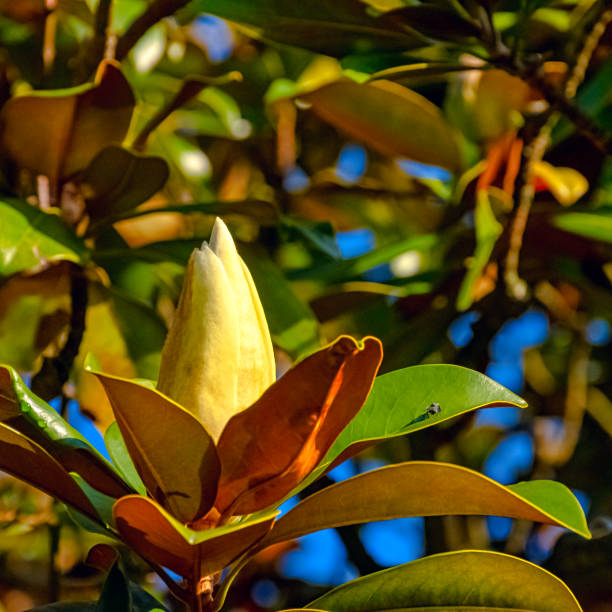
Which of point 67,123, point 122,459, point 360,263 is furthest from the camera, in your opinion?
point 360,263

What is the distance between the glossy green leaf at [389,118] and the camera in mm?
1686

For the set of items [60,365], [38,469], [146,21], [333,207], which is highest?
[146,21]

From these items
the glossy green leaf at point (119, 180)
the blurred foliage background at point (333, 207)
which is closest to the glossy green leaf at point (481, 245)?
the blurred foliage background at point (333, 207)

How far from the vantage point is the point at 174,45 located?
2.26 meters

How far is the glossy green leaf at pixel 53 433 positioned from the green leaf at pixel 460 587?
0.24m

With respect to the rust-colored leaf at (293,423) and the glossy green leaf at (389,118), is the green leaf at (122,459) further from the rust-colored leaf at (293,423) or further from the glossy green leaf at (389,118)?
the glossy green leaf at (389,118)

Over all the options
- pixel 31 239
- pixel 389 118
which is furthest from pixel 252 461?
pixel 389 118

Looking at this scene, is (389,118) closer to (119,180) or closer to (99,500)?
(119,180)

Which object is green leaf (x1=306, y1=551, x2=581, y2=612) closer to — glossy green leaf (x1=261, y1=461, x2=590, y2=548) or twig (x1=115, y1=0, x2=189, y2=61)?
glossy green leaf (x1=261, y1=461, x2=590, y2=548)

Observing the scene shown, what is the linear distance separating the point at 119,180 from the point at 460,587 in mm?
761

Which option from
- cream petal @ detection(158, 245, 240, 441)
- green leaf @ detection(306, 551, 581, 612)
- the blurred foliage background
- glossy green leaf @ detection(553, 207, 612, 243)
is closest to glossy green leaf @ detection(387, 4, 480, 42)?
the blurred foliage background

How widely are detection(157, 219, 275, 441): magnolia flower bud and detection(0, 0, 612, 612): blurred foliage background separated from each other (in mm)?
439

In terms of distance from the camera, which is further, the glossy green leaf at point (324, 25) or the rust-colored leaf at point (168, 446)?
the glossy green leaf at point (324, 25)

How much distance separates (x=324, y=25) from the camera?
4.59ft
